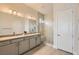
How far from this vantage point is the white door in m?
3.06

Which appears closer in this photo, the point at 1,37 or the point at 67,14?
the point at 1,37

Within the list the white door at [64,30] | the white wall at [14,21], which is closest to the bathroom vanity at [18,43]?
the white wall at [14,21]

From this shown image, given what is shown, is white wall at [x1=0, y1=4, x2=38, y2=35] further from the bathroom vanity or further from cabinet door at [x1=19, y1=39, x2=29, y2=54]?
cabinet door at [x1=19, y1=39, x2=29, y2=54]

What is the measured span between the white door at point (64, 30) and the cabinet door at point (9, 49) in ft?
4.00

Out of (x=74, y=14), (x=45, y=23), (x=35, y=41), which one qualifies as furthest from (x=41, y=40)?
(x=74, y=14)

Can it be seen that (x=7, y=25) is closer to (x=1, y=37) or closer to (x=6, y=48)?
(x=1, y=37)

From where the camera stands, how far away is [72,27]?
322 centimetres

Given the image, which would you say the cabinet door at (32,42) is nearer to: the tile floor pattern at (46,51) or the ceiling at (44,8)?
the tile floor pattern at (46,51)

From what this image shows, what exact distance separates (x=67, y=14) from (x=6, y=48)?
6.27 ft

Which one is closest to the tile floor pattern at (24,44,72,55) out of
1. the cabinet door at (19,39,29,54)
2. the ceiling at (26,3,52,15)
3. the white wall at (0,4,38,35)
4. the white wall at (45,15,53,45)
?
the white wall at (45,15,53,45)

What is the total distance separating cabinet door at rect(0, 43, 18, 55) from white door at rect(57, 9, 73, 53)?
1219 millimetres

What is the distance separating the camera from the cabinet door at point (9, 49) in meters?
2.73

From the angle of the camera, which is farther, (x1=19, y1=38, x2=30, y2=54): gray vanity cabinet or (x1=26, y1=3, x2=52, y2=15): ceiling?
(x1=19, y1=38, x2=30, y2=54): gray vanity cabinet

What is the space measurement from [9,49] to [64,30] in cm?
163
